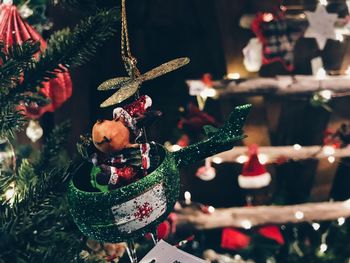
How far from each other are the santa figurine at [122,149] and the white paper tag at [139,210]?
0.04 meters

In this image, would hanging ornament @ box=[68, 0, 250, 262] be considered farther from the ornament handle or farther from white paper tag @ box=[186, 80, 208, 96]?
white paper tag @ box=[186, 80, 208, 96]

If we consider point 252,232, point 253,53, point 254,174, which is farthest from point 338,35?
point 252,232

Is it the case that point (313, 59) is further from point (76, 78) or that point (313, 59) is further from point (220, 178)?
point (76, 78)

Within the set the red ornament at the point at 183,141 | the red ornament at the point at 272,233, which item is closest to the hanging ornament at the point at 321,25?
the red ornament at the point at 183,141

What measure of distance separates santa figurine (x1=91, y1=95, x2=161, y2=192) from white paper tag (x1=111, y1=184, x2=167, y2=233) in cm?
4

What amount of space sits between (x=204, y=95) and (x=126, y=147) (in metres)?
1.19

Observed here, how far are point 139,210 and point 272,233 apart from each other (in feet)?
4.20

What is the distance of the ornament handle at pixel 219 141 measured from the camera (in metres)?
0.82

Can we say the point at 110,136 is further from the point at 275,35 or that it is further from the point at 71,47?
the point at 275,35

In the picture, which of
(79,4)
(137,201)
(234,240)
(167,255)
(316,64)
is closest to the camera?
(137,201)

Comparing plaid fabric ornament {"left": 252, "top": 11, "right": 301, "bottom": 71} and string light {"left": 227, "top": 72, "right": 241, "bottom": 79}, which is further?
string light {"left": 227, "top": 72, "right": 241, "bottom": 79}

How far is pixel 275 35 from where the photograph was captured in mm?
1994

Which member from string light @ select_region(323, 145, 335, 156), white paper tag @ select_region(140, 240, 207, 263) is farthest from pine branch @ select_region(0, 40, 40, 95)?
string light @ select_region(323, 145, 335, 156)

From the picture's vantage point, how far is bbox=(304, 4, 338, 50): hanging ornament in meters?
1.94
